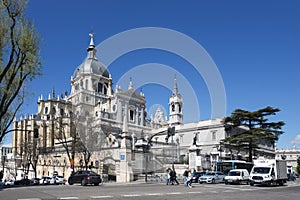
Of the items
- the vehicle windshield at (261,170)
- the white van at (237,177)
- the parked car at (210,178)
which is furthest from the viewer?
the parked car at (210,178)

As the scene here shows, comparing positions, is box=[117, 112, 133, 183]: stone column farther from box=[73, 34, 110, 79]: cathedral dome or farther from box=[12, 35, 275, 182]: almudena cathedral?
box=[73, 34, 110, 79]: cathedral dome

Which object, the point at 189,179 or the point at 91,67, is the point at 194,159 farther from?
the point at 91,67

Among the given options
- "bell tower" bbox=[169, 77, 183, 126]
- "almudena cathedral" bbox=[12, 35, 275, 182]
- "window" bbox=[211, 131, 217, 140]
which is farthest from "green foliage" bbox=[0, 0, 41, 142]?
"bell tower" bbox=[169, 77, 183, 126]

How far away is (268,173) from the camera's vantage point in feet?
83.9

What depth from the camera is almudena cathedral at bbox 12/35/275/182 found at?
34850mm

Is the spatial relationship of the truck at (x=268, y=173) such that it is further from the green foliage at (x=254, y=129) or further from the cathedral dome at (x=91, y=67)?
the cathedral dome at (x=91, y=67)

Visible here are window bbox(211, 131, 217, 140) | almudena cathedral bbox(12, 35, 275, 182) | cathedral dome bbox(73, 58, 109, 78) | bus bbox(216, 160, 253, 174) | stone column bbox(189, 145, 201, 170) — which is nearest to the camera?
almudena cathedral bbox(12, 35, 275, 182)

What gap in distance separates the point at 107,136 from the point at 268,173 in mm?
32261

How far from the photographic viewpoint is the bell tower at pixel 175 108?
86.3m

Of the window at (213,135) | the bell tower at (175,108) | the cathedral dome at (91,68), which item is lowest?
the window at (213,135)

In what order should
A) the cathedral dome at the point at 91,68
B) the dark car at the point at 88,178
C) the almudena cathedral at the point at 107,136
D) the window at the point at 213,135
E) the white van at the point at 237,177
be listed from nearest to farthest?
the dark car at the point at 88,178, the white van at the point at 237,177, the almudena cathedral at the point at 107,136, the window at the point at 213,135, the cathedral dome at the point at 91,68

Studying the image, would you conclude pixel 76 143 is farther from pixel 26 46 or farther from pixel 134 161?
pixel 26 46

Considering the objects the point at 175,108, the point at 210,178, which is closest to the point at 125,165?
the point at 210,178

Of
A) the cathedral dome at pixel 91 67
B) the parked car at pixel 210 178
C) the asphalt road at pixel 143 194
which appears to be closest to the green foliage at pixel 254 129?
the parked car at pixel 210 178
